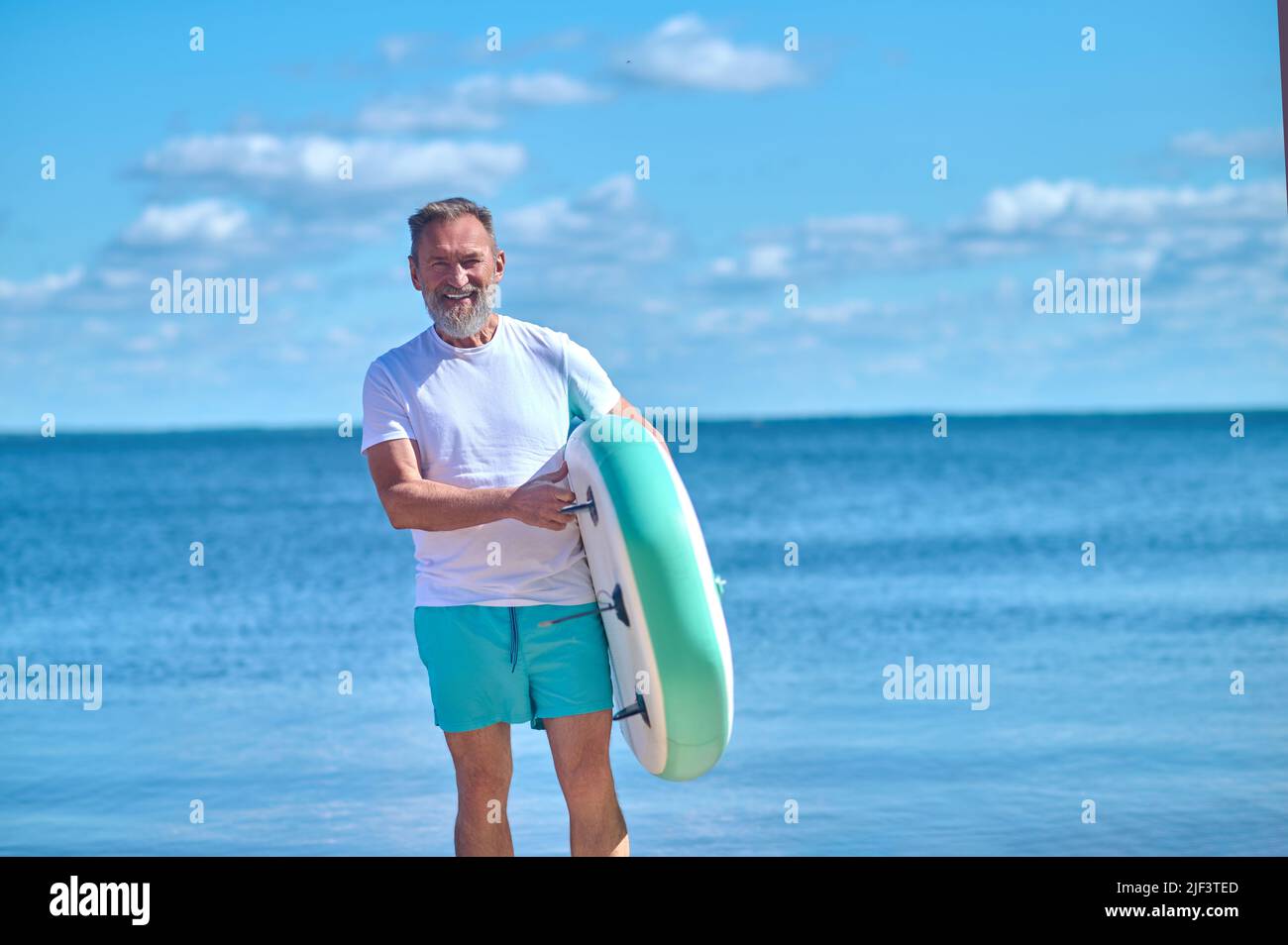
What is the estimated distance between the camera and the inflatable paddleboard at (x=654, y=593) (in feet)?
10.2

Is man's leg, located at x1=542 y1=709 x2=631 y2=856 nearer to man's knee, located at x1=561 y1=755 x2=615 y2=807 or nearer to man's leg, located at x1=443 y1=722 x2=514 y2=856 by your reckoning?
man's knee, located at x1=561 y1=755 x2=615 y2=807

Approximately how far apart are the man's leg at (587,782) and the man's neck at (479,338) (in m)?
0.78

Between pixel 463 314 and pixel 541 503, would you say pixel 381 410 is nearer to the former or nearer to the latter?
pixel 463 314

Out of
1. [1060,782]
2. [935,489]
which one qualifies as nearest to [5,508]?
[935,489]

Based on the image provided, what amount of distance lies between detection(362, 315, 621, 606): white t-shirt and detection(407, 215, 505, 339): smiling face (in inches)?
2.7

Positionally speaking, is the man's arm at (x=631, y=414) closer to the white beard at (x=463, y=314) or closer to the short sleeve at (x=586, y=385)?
the short sleeve at (x=586, y=385)

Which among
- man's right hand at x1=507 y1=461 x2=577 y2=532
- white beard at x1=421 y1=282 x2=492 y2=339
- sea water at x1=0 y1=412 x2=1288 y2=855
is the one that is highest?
white beard at x1=421 y1=282 x2=492 y2=339

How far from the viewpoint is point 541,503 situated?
3117 mm

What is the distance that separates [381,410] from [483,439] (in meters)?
0.21

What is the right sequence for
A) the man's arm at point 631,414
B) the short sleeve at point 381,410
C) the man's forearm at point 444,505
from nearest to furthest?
the man's forearm at point 444,505 → the short sleeve at point 381,410 → the man's arm at point 631,414

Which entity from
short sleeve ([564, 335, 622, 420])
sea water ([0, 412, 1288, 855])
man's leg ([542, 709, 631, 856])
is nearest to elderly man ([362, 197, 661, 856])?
man's leg ([542, 709, 631, 856])

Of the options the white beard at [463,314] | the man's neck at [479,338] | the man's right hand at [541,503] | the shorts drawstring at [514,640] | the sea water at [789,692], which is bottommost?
the sea water at [789,692]

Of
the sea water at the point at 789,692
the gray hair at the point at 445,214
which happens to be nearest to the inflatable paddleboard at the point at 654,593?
the gray hair at the point at 445,214

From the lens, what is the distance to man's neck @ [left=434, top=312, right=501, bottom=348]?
327 centimetres
